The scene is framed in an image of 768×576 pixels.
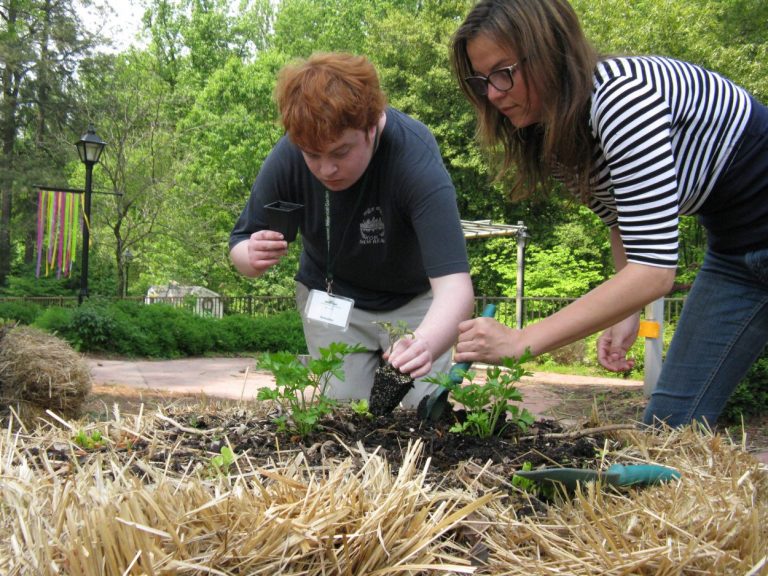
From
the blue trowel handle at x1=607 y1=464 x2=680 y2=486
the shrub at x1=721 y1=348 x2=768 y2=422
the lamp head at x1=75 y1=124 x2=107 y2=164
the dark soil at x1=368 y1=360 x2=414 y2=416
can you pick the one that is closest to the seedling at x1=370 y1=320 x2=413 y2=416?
the dark soil at x1=368 y1=360 x2=414 y2=416

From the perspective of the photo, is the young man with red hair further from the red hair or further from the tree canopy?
the tree canopy

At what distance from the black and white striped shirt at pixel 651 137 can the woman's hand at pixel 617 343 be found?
1.75 feet

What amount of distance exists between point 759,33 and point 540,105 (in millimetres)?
20505

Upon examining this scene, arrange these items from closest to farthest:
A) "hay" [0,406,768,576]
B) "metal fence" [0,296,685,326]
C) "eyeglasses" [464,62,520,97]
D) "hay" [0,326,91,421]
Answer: "hay" [0,406,768,576]
"eyeglasses" [464,62,520,97]
"hay" [0,326,91,421]
"metal fence" [0,296,685,326]

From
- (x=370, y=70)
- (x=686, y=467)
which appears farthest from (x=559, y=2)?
(x=686, y=467)

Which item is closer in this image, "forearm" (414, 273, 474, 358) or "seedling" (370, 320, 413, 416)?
"seedling" (370, 320, 413, 416)

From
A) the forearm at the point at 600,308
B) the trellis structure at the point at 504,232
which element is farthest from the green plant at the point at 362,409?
the trellis structure at the point at 504,232

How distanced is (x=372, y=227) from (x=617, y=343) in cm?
90

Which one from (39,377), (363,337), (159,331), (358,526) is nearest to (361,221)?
(363,337)

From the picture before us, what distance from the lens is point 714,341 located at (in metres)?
2.31

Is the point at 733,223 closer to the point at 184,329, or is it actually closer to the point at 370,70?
the point at 370,70

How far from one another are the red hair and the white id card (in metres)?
0.53

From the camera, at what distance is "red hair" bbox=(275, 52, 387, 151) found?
1.79m

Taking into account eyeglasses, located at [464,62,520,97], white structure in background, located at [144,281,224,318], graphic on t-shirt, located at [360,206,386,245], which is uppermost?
eyeglasses, located at [464,62,520,97]
